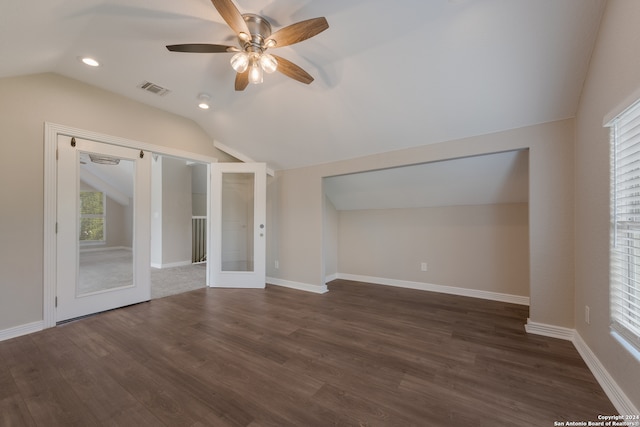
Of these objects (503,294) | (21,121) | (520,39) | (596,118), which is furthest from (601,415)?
(21,121)

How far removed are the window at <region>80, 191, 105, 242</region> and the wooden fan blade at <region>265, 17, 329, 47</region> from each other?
9.44 ft

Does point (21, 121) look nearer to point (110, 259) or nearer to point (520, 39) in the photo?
point (110, 259)

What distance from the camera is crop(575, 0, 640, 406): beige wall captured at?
1412 millimetres

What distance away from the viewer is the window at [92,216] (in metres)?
2.93

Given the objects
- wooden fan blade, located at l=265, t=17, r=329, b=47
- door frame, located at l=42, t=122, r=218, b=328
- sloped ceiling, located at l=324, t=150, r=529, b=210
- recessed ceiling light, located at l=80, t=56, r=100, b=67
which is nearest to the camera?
wooden fan blade, located at l=265, t=17, r=329, b=47

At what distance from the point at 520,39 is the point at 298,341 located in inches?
120

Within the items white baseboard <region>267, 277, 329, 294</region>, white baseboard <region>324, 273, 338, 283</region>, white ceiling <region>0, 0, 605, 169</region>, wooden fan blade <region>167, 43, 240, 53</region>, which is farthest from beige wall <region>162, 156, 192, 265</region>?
wooden fan blade <region>167, 43, 240, 53</region>

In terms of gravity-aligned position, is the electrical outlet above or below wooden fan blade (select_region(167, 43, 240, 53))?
below

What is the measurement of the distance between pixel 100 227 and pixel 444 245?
15.7 feet

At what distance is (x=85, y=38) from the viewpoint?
2.16 metres

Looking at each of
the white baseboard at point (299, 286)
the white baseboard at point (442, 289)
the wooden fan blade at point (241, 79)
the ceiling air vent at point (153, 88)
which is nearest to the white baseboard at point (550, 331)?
the white baseboard at point (442, 289)

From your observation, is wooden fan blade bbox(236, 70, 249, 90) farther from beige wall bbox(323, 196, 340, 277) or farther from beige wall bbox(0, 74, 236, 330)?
→ beige wall bbox(323, 196, 340, 277)

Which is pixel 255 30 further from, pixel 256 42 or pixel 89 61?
pixel 89 61

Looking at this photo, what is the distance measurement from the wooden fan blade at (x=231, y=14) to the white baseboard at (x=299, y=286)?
3.32 metres
